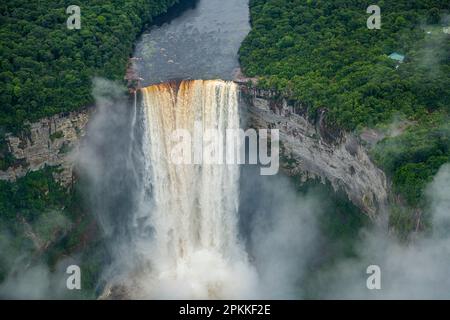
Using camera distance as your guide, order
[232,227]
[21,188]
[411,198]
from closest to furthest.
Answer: [411,198]
[21,188]
[232,227]

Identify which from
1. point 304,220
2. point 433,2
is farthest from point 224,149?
point 433,2

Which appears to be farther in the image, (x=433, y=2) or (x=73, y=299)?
(x=433, y=2)

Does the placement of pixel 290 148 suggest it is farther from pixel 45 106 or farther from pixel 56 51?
pixel 56 51

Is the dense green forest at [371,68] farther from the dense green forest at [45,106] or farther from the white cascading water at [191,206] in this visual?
the dense green forest at [45,106]

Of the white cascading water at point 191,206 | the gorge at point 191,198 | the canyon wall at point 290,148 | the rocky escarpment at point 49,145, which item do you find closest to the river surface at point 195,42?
the gorge at point 191,198

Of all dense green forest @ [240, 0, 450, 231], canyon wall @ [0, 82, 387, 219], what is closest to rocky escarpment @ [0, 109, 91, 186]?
canyon wall @ [0, 82, 387, 219]

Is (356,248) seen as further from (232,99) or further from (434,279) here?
(232,99)
